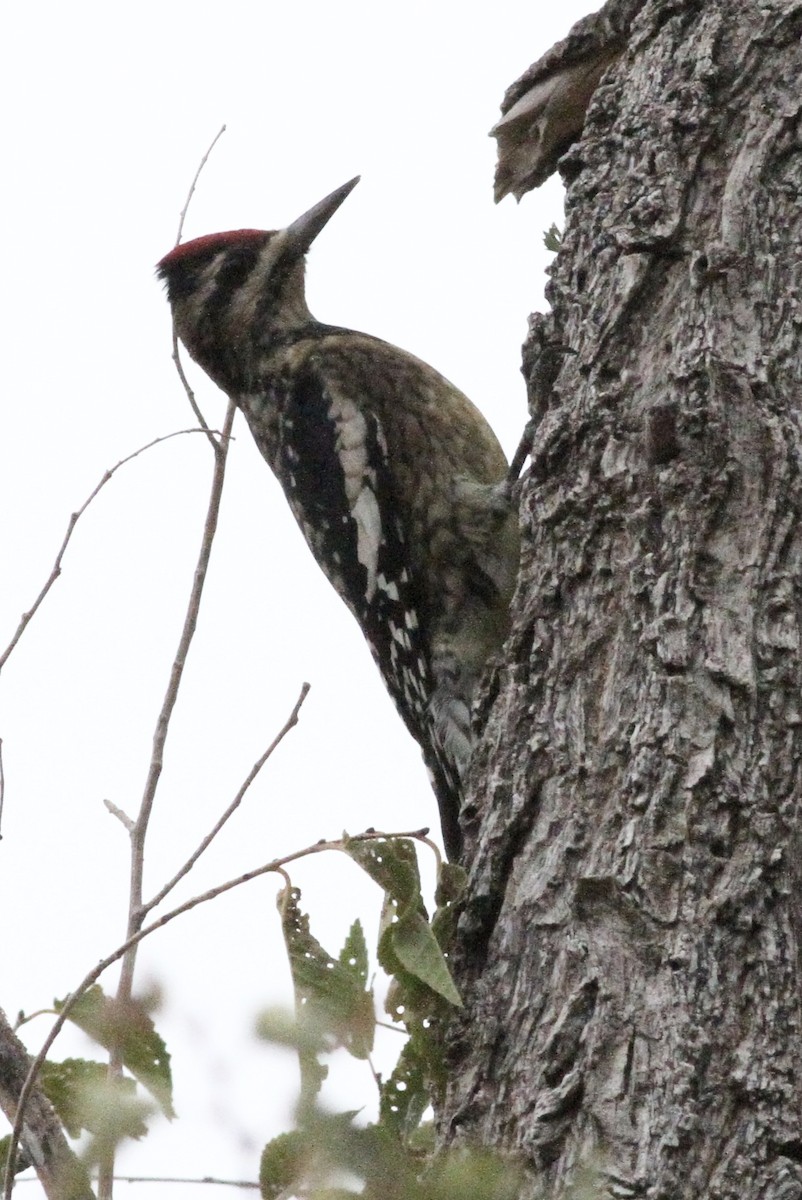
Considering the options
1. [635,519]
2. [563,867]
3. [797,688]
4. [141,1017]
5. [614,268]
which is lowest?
[141,1017]

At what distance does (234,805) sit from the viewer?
2178mm

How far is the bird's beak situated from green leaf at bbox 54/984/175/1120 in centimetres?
344

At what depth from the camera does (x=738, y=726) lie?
2.17 metres

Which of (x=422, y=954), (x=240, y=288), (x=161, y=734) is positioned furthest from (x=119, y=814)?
(x=240, y=288)

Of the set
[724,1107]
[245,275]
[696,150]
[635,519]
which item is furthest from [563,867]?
[245,275]

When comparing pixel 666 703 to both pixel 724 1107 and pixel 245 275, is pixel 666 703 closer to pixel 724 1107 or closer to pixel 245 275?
pixel 724 1107

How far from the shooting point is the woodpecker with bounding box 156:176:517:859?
3.81m

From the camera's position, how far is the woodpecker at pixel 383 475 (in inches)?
150

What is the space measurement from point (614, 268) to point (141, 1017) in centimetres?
164

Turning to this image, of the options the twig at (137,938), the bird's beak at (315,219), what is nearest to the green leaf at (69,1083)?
the twig at (137,938)

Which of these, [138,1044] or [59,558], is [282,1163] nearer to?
[138,1044]

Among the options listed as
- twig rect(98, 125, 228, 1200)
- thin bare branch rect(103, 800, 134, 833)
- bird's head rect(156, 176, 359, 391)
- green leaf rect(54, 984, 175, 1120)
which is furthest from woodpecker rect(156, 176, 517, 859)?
green leaf rect(54, 984, 175, 1120)

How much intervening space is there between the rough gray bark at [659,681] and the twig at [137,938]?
0.26 meters

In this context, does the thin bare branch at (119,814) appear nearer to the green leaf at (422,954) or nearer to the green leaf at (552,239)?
the green leaf at (422,954)
